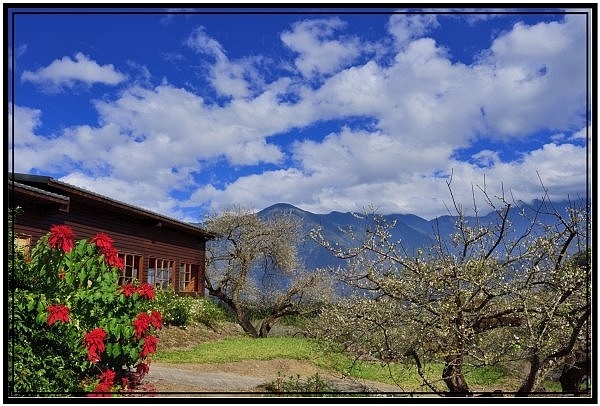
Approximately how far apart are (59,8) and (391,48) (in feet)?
8.12

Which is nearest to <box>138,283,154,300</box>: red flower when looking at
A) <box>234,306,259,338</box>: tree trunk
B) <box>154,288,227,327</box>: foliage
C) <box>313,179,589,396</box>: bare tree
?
<box>313,179,589,396</box>: bare tree

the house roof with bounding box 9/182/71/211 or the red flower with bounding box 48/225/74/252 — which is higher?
the house roof with bounding box 9/182/71/211

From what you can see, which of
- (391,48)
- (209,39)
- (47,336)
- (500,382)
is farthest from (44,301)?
(500,382)

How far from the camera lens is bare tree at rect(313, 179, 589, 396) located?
173 inches

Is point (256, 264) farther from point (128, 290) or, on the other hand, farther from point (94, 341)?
point (94, 341)

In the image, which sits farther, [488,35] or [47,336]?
[488,35]

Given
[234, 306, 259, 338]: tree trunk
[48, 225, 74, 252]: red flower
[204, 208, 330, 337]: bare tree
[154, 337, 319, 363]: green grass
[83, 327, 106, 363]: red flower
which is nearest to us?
[83, 327, 106, 363]: red flower

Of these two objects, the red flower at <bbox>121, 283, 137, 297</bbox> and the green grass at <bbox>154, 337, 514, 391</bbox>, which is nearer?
the red flower at <bbox>121, 283, 137, 297</bbox>

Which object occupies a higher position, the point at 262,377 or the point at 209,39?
the point at 209,39

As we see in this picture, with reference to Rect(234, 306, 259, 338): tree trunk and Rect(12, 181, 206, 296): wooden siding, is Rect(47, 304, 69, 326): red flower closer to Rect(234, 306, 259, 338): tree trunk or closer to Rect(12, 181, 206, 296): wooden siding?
Rect(12, 181, 206, 296): wooden siding

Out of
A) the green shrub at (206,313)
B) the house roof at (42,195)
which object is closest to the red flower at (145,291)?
the house roof at (42,195)

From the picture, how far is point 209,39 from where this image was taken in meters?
4.57

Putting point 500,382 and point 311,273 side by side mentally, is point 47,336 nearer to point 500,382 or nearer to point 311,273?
point 500,382

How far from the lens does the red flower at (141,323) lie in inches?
177
